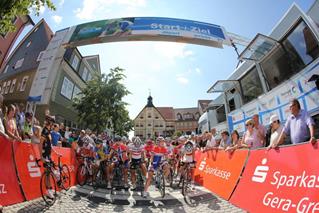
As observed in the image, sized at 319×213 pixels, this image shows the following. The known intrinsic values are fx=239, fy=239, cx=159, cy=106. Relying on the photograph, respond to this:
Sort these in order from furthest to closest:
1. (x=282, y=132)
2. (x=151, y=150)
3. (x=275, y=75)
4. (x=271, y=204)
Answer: (x=151, y=150) < (x=275, y=75) < (x=282, y=132) < (x=271, y=204)

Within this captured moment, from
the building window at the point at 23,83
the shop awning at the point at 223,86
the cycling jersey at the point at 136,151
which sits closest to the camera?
the cycling jersey at the point at 136,151

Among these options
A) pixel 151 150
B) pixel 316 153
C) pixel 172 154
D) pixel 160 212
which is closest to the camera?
pixel 316 153

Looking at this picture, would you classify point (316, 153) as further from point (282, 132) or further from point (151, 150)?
point (151, 150)

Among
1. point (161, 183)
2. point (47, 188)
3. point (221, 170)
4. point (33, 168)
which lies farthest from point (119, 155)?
point (221, 170)

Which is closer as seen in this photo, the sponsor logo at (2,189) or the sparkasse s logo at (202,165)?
the sponsor logo at (2,189)

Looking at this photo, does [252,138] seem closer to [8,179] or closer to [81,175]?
[8,179]

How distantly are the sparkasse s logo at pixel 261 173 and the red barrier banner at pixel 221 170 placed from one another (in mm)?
724

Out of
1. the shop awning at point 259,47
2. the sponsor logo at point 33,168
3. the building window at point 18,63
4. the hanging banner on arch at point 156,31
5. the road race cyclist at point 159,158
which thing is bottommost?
the sponsor logo at point 33,168

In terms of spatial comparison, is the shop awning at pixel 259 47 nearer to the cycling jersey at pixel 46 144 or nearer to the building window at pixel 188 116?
the cycling jersey at pixel 46 144

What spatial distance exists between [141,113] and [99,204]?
8645 centimetres

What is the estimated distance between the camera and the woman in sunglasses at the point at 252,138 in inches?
262

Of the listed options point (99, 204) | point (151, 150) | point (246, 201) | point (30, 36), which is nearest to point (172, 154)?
point (151, 150)

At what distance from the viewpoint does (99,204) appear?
7.02 meters

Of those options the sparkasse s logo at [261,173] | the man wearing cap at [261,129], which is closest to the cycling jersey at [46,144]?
the sparkasse s logo at [261,173]
